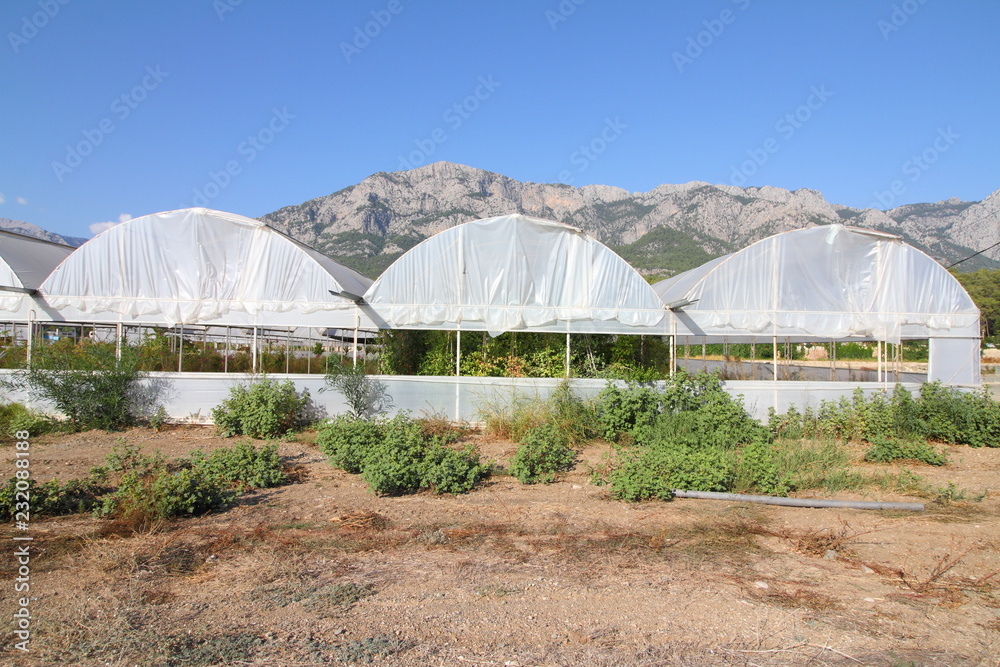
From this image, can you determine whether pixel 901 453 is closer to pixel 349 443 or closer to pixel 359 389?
pixel 349 443

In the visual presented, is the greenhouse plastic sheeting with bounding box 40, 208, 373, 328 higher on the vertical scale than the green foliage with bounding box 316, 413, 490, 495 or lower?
higher

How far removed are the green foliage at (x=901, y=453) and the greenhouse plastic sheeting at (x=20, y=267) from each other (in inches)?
649

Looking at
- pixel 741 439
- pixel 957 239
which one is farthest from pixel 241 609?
pixel 957 239

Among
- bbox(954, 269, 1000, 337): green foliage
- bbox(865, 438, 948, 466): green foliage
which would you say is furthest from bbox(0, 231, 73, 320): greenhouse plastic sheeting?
bbox(954, 269, 1000, 337): green foliage

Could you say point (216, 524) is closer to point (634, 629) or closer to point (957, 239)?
point (634, 629)

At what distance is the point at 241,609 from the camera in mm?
3863

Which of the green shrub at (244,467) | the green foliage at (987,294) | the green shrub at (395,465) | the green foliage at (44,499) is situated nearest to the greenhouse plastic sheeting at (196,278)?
the green shrub at (395,465)

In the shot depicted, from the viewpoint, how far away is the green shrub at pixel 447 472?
7.05 metres

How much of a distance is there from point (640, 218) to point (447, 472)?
84663 mm

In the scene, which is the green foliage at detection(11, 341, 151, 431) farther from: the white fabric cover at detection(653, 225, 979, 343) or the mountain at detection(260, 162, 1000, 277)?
the mountain at detection(260, 162, 1000, 277)

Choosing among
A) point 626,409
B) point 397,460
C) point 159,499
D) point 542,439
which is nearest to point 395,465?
point 397,460

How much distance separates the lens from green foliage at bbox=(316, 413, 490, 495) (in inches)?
275

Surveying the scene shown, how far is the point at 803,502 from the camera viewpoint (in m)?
6.51

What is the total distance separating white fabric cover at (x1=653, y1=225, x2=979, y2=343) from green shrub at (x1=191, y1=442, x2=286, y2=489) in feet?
27.9
